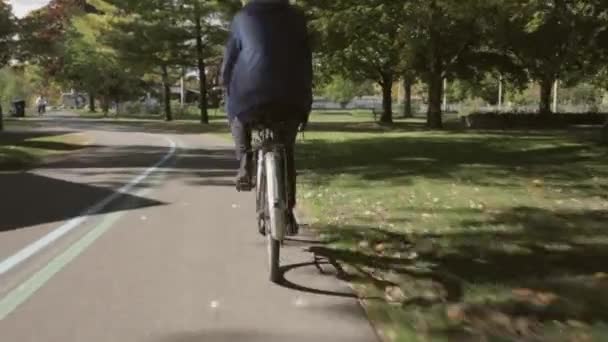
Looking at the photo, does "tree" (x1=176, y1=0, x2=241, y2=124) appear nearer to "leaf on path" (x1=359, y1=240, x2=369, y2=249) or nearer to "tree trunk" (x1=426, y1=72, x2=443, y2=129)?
"tree trunk" (x1=426, y1=72, x2=443, y2=129)

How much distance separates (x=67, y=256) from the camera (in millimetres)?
7203

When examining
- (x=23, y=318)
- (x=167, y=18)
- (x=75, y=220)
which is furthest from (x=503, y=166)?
(x=167, y=18)

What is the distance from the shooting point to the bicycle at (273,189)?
6.05 m

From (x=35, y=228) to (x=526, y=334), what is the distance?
5.84m

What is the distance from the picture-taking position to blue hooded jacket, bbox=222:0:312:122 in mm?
6207

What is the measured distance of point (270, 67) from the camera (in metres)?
6.18

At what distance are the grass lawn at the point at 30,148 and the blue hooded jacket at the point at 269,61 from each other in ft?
36.4

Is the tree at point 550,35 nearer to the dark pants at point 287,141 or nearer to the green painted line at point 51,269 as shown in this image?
the green painted line at point 51,269

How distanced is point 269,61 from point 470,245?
9.10ft

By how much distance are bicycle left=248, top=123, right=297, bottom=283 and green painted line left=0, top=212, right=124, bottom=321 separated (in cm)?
178

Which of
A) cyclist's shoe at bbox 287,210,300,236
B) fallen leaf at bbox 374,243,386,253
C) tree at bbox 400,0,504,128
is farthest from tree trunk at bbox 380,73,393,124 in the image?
cyclist's shoe at bbox 287,210,300,236

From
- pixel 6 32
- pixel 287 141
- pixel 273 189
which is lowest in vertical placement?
pixel 273 189

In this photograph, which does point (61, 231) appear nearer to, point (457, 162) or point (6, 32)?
point (457, 162)

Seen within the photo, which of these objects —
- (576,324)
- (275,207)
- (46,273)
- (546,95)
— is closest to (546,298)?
(576,324)
